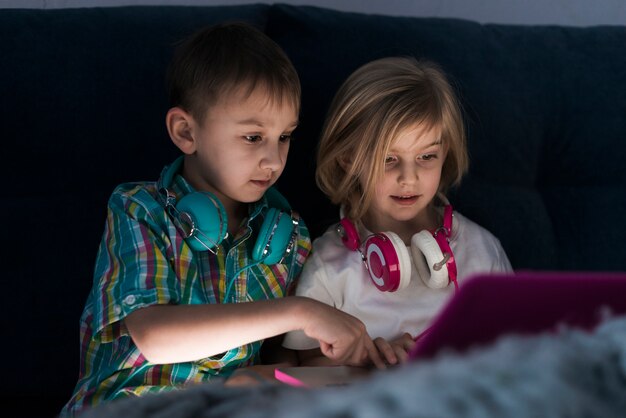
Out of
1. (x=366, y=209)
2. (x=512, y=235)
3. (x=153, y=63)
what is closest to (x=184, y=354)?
(x=366, y=209)

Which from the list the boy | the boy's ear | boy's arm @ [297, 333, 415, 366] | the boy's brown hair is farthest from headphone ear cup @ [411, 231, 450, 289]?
the boy's ear

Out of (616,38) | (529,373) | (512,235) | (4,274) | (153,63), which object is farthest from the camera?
(616,38)

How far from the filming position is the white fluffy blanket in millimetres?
409

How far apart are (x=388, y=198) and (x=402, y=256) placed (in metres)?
0.15

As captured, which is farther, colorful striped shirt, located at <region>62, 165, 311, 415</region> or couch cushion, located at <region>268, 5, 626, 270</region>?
couch cushion, located at <region>268, 5, 626, 270</region>

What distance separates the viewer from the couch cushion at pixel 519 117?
1.66 m

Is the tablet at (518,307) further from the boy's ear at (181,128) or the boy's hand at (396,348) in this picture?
the boy's ear at (181,128)

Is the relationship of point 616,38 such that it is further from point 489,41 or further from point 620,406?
point 620,406

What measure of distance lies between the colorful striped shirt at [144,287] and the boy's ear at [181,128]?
60 mm

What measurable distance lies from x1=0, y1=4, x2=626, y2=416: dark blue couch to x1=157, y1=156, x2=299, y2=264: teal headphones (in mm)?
185

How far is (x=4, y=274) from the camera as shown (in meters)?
1.47

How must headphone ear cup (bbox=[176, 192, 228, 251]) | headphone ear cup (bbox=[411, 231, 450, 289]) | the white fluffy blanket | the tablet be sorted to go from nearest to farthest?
the white fluffy blanket → the tablet → headphone ear cup (bbox=[176, 192, 228, 251]) → headphone ear cup (bbox=[411, 231, 450, 289])

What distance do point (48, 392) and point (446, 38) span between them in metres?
1.09

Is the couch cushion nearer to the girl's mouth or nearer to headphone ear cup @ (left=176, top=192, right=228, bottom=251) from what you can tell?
the girl's mouth
